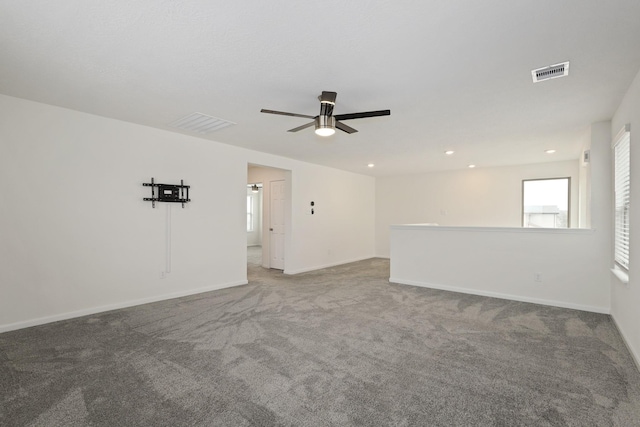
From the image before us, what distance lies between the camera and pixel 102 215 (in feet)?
13.2

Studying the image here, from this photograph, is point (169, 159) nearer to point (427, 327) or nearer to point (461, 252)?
point (427, 327)

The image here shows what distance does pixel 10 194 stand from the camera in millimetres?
3373

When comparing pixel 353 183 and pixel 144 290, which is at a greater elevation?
pixel 353 183

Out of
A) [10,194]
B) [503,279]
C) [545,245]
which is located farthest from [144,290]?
[545,245]

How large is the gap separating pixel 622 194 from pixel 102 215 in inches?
243

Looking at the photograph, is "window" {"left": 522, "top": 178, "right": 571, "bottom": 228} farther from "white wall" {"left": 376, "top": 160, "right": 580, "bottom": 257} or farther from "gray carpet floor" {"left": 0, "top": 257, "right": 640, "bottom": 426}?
"gray carpet floor" {"left": 0, "top": 257, "right": 640, "bottom": 426}

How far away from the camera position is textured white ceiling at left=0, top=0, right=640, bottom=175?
1.94 meters

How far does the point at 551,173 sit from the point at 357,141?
4819 millimetres

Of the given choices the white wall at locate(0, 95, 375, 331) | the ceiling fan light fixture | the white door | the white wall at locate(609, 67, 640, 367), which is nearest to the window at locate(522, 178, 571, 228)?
the white wall at locate(609, 67, 640, 367)

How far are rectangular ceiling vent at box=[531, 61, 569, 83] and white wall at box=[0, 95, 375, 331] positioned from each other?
4.37 m

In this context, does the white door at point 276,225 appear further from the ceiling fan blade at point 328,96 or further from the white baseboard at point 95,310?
the ceiling fan blade at point 328,96

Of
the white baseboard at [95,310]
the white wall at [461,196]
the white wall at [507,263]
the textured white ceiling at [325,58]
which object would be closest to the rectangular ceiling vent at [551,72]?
the textured white ceiling at [325,58]

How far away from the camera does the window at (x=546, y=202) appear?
6867mm

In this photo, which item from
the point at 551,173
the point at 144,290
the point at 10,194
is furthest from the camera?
the point at 551,173
